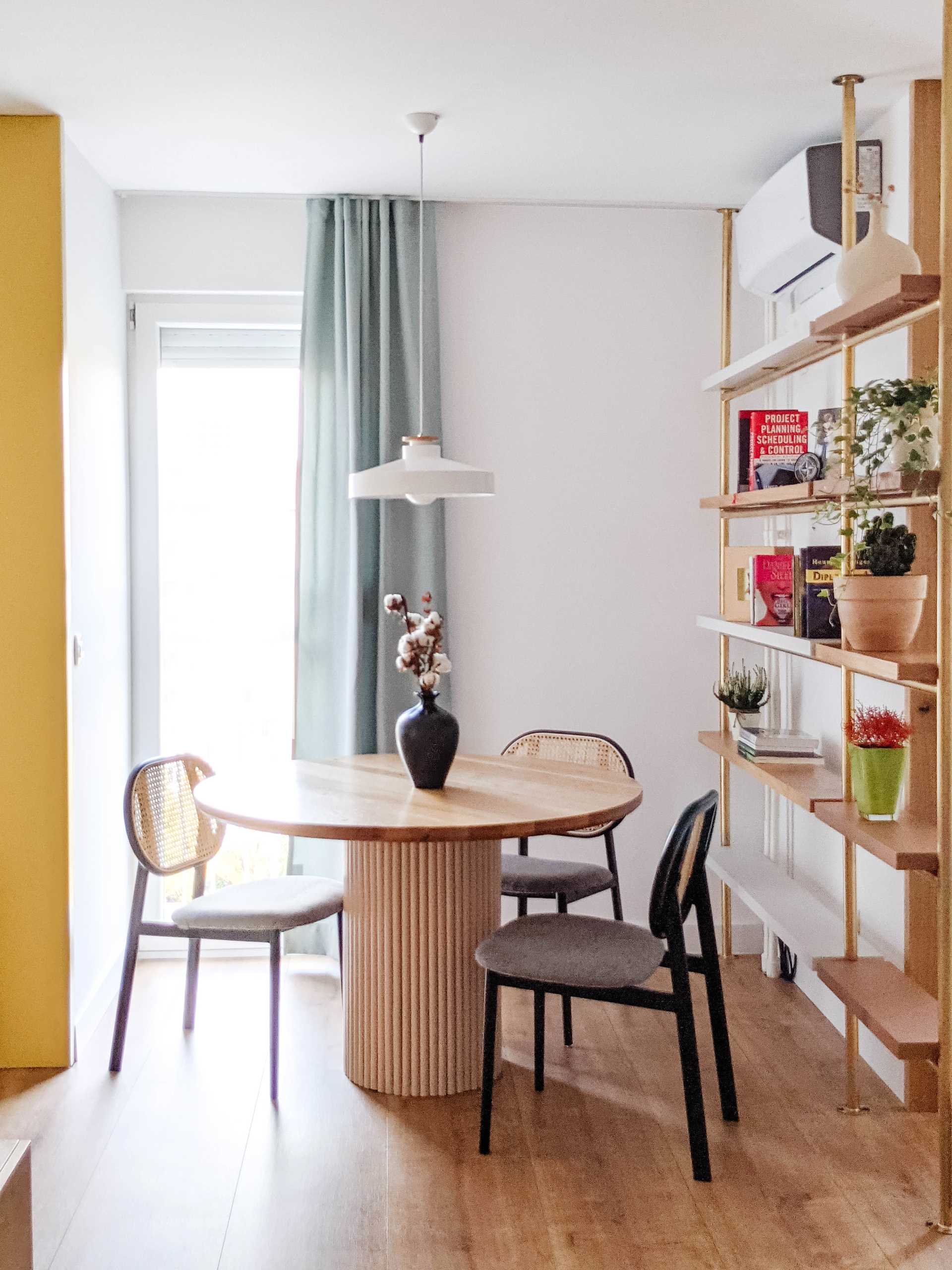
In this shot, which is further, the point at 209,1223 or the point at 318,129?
the point at 318,129

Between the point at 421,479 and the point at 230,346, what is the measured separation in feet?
5.65

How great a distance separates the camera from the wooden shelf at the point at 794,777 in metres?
3.16

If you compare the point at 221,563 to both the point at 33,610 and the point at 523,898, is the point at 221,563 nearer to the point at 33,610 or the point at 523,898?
the point at 33,610

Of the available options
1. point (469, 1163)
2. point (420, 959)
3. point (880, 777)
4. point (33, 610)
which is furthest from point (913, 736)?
point (33, 610)

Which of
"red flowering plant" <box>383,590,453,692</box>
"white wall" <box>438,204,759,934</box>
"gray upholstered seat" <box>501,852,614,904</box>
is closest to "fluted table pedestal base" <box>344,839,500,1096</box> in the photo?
"gray upholstered seat" <box>501,852,614,904</box>

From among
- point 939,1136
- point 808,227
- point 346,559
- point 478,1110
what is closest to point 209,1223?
point 478,1110

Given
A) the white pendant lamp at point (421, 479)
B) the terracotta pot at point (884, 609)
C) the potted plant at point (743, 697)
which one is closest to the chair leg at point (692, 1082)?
the terracotta pot at point (884, 609)

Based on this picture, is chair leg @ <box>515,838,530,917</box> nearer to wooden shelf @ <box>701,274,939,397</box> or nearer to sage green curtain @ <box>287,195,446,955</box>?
sage green curtain @ <box>287,195,446,955</box>

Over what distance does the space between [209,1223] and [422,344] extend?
2.76m

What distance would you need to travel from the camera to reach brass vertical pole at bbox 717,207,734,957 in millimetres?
4133

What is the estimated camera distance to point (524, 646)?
4.29 metres

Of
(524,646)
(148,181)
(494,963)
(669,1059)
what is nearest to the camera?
(494,963)

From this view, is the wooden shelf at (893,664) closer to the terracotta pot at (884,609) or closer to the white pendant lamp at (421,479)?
the terracotta pot at (884,609)

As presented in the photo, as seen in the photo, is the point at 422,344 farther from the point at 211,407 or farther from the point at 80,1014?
the point at 80,1014
